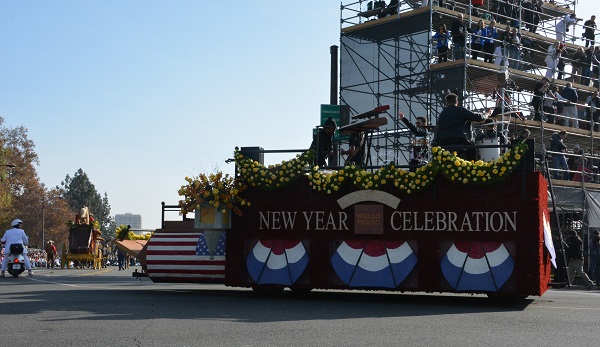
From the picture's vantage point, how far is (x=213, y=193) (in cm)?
1792

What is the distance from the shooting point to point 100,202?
629ft

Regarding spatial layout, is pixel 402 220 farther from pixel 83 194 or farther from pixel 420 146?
pixel 83 194

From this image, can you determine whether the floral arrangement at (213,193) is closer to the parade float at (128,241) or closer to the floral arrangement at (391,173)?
the floral arrangement at (391,173)

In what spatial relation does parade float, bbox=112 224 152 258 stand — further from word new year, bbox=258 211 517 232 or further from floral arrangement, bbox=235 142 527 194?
word new year, bbox=258 211 517 232

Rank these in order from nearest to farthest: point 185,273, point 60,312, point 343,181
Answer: point 60,312
point 343,181
point 185,273

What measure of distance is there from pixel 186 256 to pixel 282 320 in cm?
633

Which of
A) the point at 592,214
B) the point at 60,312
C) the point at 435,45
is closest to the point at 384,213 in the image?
the point at 60,312

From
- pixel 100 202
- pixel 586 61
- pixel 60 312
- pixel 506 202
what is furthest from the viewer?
pixel 100 202

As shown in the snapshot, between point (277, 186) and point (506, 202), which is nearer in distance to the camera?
point (506, 202)

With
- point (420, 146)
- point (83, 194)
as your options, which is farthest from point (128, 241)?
point (83, 194)

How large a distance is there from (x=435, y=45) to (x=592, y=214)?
10.5 metres

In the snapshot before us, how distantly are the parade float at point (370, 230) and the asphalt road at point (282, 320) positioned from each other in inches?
20.4

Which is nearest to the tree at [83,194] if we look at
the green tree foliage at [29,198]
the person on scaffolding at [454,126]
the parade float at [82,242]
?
the green tree foliage at [29,198]

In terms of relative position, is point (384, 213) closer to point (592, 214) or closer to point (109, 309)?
point (109, 309)
